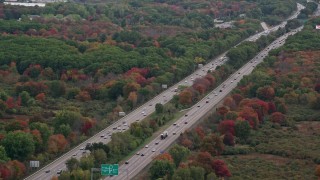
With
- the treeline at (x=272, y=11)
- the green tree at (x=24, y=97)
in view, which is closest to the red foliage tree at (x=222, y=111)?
the green tree at (x=24, y=97)

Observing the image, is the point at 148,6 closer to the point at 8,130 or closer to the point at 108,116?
the point at 108,116

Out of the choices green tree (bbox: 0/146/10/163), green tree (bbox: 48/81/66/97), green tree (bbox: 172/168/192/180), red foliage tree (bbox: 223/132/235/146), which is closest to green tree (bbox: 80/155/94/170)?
green tree (bbox: 0/146/10/163)

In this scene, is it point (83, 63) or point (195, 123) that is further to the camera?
point (83, 63)

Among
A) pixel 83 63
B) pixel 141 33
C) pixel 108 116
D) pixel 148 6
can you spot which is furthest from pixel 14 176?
pixel 148 6

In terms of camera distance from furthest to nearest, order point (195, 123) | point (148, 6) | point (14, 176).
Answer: point (148, 6)
point (195, 123)
point (14, 176)

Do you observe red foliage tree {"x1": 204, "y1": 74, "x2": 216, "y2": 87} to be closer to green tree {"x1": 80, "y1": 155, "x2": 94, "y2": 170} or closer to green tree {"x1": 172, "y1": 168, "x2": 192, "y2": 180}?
green tree {"x1": 80, "y1": 155, "x2": 94, "y2": 170}

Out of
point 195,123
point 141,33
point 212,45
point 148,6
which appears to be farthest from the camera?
point 148,6
